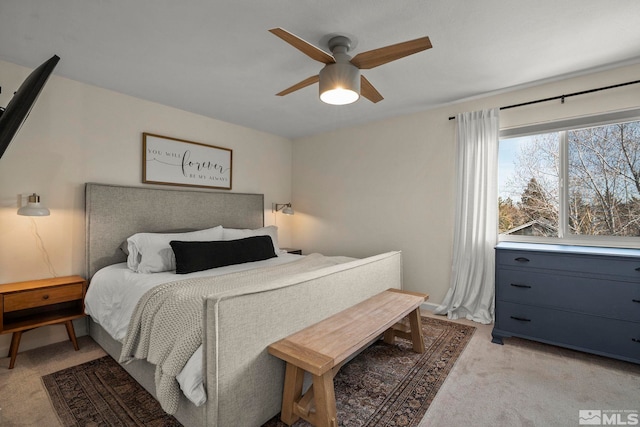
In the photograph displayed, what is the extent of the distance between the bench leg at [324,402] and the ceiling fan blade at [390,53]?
6.14 ft

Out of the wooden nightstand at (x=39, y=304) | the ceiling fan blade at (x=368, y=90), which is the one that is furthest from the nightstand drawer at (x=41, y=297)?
the ceiling fan blade at (x=368, y=90)

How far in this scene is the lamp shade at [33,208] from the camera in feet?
8.04

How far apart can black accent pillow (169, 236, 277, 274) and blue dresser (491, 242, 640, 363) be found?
2321 millimetres

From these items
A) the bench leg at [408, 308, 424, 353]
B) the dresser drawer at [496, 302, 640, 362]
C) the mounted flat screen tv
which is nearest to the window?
the dresser drawer at [496, 302, 640, 362]

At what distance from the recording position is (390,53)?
1.95m

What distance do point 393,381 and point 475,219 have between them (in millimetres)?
1904

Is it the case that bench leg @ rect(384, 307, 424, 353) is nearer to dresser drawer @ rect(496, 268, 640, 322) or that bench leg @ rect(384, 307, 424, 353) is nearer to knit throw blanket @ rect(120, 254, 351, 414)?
dresser drawer @ rect(496, 268, 640, 322)

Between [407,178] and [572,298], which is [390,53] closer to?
[407,178]

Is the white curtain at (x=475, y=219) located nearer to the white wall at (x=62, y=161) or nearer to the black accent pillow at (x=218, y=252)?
the black accent pillow at (x=218, y=252)

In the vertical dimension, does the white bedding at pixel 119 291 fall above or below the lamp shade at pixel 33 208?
below

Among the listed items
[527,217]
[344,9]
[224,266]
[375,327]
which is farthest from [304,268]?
[527,217]

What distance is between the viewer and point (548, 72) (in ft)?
9.04

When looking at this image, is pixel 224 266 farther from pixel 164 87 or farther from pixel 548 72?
pixel 548 72

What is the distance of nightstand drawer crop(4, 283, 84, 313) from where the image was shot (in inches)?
92.8
